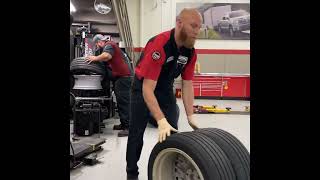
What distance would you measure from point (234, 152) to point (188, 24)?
787 millimetres

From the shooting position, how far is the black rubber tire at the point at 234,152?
160cm

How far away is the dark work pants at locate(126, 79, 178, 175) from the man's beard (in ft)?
1.31

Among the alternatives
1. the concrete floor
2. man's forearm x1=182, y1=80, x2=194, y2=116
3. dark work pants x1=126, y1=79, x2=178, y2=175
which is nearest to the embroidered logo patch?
dark work pants x1=126, y1=79, x2=178, y2=175

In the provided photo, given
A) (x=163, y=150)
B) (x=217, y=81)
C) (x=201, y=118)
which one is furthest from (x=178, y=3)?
(x=163, y=150)

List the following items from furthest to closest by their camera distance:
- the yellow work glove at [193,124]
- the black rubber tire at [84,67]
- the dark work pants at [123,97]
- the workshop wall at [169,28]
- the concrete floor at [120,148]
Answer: the workshop wall at [169,28]
the dark work pants at [123,97]
the black rubber tire at [84,67]
the concrete floor at [120,148]
the yellow work glove at [193,124]

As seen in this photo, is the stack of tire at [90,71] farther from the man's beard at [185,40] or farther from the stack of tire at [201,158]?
the stack of tire at [201,158]

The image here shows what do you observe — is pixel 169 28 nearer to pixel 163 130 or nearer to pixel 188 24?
pixel 188 24

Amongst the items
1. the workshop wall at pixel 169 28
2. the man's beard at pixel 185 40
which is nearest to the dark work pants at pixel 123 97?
the man's beard at pixel 185 40

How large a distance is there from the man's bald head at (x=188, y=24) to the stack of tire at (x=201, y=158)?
585 millimetres

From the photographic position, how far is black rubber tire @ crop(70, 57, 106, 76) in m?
3.71

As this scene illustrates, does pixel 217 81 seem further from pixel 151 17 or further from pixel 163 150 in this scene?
pixel 163 150

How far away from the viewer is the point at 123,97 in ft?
13.0

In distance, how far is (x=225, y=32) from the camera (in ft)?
30.8
